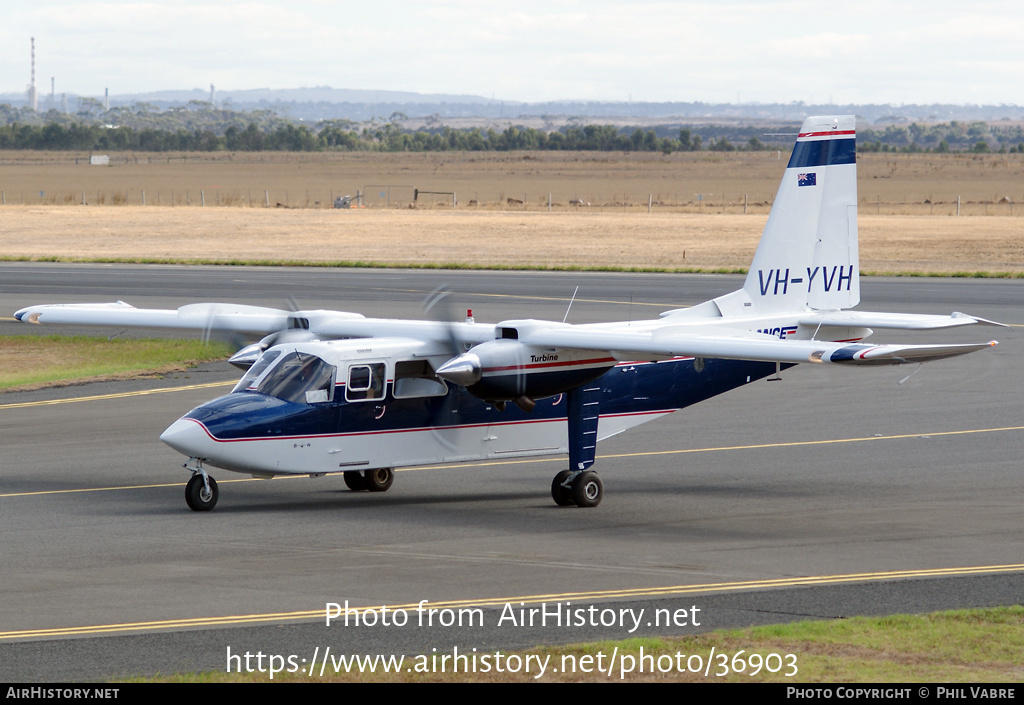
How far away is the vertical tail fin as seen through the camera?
23859mm

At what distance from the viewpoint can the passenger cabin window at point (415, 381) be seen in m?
21.2

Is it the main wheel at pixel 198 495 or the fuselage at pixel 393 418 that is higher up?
the fuselage at pixel 393 418

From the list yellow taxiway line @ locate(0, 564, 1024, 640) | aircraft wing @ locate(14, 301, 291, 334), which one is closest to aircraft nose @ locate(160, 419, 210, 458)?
aircraft wing @ locate(14, 301, 291, 334)

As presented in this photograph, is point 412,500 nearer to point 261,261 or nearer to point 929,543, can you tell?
point 929,543

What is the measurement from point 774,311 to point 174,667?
46.8ft

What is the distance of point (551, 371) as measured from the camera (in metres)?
20.4

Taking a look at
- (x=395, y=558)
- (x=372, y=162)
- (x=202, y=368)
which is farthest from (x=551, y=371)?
(x=372, y=162)

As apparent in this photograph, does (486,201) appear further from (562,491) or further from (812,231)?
(562,491)

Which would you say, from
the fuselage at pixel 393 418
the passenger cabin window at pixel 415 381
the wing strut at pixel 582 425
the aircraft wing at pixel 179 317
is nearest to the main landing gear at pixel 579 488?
the wing strut at pixel 582 425

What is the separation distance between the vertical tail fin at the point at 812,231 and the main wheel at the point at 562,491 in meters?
5.07

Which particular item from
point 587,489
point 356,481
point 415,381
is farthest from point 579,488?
point 356,481

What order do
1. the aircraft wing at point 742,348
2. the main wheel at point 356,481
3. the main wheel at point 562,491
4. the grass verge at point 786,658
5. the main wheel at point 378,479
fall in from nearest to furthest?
1. the grass verge at point 786,658
2. the aircraft wing at point 742,348
3. the main wheel at point 562,491
4. the main wheel at point 378,479
5. the main wheel at point 356,481

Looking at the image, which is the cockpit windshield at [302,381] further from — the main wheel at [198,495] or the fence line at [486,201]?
the fence line at [486,201]

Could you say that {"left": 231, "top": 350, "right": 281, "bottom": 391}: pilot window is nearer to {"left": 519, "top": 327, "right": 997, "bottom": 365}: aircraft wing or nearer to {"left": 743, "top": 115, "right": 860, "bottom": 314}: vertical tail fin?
{"left": 519, "top": 327, "right": 997, "bottom": 365}: aircraft wing
